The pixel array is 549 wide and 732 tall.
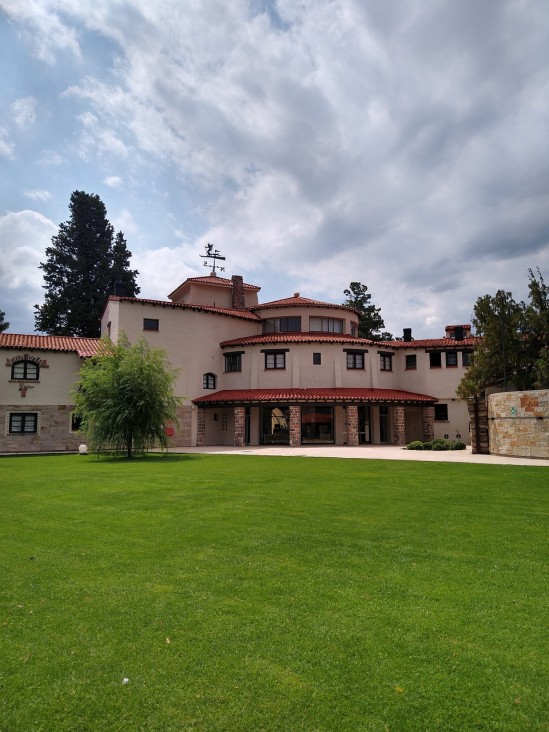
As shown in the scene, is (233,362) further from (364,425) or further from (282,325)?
(364,425)

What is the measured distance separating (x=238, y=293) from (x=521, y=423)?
94.0 ft

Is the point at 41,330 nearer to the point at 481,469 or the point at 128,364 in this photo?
the point at 128,364

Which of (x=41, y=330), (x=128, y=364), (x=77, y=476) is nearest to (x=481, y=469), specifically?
(x=77, y=476)

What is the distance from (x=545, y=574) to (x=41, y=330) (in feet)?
186

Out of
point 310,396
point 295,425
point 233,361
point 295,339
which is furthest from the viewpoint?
point 233,361

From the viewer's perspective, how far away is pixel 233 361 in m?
39.4

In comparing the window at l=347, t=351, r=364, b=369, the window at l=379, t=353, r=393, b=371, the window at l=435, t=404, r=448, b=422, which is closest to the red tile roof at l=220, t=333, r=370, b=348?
the window at l=347, t=351, r=364, b=369

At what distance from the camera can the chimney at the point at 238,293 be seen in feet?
150

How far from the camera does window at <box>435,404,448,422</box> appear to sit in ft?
128

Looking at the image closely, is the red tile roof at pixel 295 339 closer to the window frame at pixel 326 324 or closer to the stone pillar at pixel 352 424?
the window frame at pixel 326 324

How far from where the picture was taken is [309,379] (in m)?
37.7

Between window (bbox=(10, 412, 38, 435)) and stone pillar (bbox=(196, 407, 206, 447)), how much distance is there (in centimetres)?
1097

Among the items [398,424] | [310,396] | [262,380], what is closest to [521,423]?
[398,424]

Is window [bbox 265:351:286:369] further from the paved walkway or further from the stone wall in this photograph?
the stone wall
